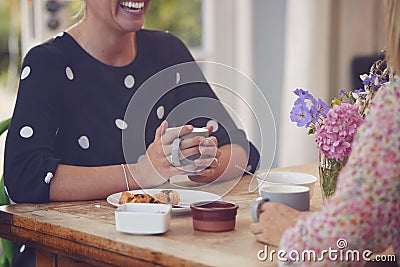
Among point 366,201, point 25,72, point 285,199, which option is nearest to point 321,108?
point 285,199

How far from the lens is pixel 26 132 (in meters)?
1.90

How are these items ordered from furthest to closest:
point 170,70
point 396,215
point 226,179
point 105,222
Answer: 1. point 170,70
2. point 226,179
3. point 105,222
4. point 396,215

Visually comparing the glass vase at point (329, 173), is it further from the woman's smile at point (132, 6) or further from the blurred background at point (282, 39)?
the blurred background at point (282, 39)

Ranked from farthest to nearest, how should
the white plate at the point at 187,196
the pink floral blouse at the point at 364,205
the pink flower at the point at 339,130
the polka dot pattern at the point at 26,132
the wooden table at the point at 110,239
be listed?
1. the polka dot pattern at the point at 26,132
2. the white plate at the point at 187,196
3. the pink flower at the point at 339,130
4. the wooden table at the point at 110,239
5. the pink floral blouse at the point at 364,205

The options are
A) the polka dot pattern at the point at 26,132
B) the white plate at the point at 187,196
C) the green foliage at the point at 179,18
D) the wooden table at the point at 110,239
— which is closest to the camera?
the wooden table at the point at 110,239

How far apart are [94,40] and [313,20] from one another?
6.28ft

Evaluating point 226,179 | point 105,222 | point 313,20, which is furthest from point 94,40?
point 313,20

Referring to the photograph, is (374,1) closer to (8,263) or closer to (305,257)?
(8,263)

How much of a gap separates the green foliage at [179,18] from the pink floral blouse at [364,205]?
8.65ft

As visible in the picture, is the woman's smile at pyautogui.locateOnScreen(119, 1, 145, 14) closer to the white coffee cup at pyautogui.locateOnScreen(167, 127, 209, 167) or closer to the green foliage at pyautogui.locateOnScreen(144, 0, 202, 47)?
the white coffee cup at pyautogui.locateOnScreen(167, 127, 209, 167)

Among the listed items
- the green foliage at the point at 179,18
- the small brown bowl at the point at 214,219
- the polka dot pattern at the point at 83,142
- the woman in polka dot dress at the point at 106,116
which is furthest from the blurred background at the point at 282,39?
the small brown bowl at the point at 214,219

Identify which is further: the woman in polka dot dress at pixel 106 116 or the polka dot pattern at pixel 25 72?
the polka dot pattern at pixel 25 72

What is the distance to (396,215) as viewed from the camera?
1.23 m

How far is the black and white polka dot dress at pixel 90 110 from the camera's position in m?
1.88
